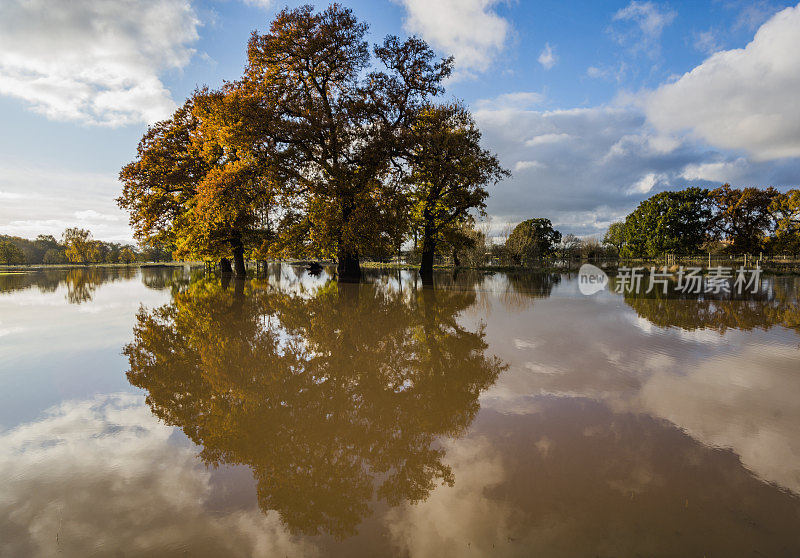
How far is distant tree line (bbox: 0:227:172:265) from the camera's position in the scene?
8099cm

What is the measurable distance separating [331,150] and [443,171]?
755cm

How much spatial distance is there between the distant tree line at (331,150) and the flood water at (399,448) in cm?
A: 1506

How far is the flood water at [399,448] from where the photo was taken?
2.69 m

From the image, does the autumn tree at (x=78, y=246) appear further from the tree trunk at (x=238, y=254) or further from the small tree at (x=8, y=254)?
the tree trunk at (x=238, y=254)

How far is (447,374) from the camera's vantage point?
630cm

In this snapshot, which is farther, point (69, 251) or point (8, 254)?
point (69, 251)

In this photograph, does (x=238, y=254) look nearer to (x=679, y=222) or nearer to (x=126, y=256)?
(x=679, y=222)

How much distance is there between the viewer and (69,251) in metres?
88.3

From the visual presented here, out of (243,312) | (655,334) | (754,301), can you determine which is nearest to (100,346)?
(243,312)

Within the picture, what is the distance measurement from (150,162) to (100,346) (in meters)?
26.8

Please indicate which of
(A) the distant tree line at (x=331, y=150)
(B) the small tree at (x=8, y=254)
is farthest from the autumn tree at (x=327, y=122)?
(B) the small tree at (x=8, y=254)

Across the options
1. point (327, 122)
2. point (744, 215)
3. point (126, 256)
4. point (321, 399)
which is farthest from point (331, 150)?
point (126, 256)

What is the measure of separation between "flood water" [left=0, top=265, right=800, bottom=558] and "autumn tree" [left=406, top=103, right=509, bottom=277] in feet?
60.1

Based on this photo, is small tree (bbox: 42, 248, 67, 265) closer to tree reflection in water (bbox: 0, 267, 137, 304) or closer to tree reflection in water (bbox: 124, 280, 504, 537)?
tree reflection in water (bbox: 0, 267, 137, 304)
